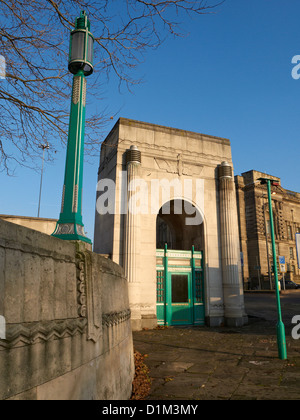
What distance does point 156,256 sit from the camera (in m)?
15.6

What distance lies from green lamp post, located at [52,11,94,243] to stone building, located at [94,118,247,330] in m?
8.80

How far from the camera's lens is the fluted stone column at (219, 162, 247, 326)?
1582 centimetres

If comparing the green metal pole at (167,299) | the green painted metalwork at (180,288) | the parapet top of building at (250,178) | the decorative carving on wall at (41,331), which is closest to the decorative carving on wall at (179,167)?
the green painted metalwork at (180,288)

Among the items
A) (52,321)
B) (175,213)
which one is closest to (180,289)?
(175,213)

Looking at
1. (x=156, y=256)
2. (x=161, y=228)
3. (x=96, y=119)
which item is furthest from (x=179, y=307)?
(x=161, y=228)

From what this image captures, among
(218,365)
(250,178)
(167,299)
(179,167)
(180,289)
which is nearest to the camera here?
(218,365)

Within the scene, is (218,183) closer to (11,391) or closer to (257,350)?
(257,350)

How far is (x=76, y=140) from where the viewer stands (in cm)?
605

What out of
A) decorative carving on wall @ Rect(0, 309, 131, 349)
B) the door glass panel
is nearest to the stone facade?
the door glass panel

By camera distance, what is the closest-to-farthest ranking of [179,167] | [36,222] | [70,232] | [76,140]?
[70,232] < [76,140] < [36,222] < [179,167]

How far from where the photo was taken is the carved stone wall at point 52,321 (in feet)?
9.02

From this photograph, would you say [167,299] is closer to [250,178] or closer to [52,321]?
[52,321]

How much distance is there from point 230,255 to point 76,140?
12.3 m

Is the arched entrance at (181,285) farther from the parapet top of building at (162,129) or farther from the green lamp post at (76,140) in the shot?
the green lamp post at (76,140)
